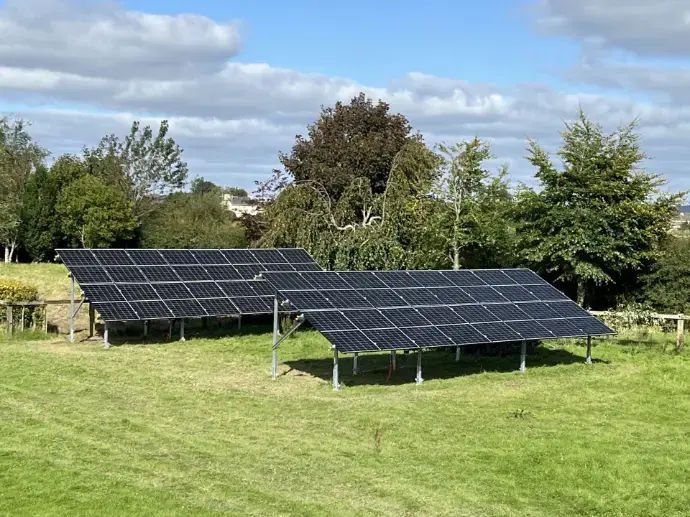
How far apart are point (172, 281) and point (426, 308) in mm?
10472

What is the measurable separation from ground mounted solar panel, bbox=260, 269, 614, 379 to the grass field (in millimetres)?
1224

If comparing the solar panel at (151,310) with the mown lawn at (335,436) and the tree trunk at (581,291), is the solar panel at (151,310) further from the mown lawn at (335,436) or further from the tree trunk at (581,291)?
the tree trunk at (581,291)

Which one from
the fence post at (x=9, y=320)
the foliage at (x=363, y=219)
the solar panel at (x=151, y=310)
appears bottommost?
the fence post at (x=9, y=320)

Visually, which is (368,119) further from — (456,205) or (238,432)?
(238,432)

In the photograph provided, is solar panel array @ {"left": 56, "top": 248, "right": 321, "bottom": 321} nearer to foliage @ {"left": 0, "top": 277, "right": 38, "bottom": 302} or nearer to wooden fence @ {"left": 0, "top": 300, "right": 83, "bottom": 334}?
wooden fence @ {"left": 0, "top": 300, "right": 83, "bottom": 334}

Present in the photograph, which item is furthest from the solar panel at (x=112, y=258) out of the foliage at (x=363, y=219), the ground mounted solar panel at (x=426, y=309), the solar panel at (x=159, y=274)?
the foliage at (x=363, y=219)

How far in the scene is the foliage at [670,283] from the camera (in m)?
31.5

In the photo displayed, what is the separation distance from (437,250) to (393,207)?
3182 millimetres

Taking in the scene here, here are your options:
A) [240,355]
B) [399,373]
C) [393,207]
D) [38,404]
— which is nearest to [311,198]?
[393,207]

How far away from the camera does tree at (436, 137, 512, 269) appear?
111ft

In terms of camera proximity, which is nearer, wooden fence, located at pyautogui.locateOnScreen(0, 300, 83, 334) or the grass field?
the grass field

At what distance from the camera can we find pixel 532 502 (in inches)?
466

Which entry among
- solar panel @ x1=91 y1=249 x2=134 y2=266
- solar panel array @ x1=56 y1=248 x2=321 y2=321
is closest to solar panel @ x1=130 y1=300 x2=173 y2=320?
solar panel array @ x1=56 y1=248 x2=321 y2=321

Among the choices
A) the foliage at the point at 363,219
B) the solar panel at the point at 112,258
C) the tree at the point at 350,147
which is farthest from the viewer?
the tree at the point at 350,147
